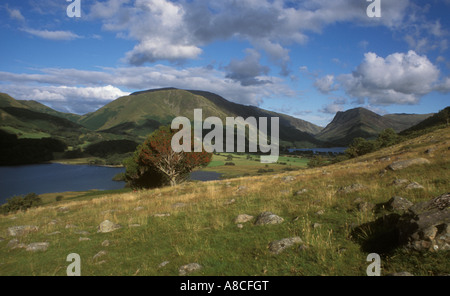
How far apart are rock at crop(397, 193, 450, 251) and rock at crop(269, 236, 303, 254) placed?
124 inches

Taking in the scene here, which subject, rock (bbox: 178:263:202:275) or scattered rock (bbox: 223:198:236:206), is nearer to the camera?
rock (bbox: 178:263:202:275)

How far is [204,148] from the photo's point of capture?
152 feet

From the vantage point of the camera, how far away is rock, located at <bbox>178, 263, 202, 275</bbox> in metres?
7.38

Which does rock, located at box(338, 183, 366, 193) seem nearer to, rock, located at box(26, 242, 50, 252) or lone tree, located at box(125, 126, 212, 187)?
rock, located at box(26, 242, 50, 252)

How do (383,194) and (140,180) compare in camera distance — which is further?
(140,180)

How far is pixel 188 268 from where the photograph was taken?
7.52 metres

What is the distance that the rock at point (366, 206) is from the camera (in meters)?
10.3

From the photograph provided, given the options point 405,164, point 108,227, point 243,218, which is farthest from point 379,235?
point 108,227

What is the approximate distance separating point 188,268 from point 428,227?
7.16 metres

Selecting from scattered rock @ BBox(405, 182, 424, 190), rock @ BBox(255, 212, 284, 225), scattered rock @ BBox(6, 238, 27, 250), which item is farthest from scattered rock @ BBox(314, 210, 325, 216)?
scattered rock @ BBox(6, 238, 27, 250)

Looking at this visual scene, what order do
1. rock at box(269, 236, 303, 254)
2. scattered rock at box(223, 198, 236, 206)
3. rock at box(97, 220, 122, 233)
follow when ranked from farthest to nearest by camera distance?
1. scattered rock at box(223, 198, 236, 206)
2. rock at box(97, 220, 122, 233)
3. rock at box(269, 236, 303, 254)
